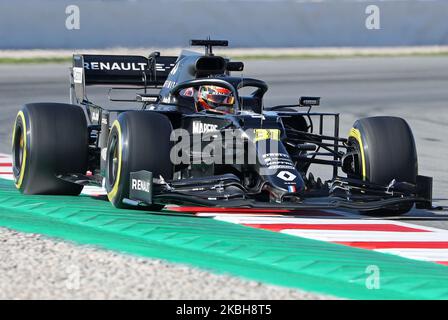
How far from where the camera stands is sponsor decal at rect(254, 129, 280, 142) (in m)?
8.80

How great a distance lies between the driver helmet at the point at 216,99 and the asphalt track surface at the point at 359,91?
1.86 m

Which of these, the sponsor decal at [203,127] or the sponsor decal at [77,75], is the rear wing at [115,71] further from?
the sponsor decal at [203,127]

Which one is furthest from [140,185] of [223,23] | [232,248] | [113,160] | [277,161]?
[223,23]

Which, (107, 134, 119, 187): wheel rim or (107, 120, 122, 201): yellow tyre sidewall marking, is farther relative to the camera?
(107, 134, 119, 187): wheel rim

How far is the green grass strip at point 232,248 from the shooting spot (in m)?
6.51

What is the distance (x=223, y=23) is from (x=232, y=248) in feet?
74.9

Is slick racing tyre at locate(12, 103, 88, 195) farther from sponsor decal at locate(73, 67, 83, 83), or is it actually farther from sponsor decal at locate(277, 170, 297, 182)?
sponsor decal at locate(277, 170, 297, 182)

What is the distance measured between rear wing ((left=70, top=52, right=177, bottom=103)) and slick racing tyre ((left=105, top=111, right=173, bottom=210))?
2531mm

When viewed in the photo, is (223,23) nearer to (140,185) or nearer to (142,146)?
(142,146)

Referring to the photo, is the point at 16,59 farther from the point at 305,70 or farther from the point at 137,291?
the point at 137,291

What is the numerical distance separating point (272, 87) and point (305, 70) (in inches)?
192

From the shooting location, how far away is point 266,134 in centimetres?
883

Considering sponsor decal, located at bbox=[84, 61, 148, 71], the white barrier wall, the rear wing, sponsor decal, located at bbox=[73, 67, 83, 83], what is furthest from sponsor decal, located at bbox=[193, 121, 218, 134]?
the white barrier wall

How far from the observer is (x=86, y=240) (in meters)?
7.60
